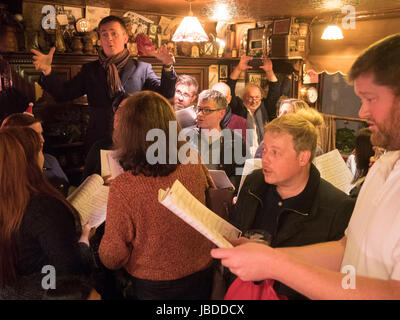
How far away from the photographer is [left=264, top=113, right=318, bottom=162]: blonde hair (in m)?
1.63

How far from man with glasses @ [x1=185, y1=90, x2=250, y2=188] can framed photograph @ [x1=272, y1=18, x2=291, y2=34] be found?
2970 millimetres

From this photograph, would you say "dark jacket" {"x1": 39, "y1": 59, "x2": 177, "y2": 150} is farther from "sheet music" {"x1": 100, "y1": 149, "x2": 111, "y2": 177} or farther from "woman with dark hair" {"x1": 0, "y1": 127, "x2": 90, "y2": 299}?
"woman with dark hair" {"x1": 0, "y1": 127, "x2": 90, "y2": 299}

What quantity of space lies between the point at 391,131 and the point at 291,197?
2.30 ft

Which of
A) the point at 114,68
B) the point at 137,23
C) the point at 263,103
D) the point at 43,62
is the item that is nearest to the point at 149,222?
the point at 114,68

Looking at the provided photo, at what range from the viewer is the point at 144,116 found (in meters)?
1.46

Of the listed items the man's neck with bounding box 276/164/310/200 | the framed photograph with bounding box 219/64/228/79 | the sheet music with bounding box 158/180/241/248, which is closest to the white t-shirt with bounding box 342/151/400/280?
the sheet music with bounding box 158/180/241/248

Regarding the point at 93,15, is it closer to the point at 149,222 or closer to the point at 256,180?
the point at 256,180

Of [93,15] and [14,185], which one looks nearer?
[14,185]

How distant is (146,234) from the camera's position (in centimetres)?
139

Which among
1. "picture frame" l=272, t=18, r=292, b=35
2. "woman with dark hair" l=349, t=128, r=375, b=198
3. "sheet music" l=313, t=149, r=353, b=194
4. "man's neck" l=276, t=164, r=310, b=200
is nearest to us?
"man's neck" l=276, t=164, r=310, b=200

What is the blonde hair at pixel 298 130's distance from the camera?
1635 mm

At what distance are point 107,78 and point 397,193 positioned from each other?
2.36m

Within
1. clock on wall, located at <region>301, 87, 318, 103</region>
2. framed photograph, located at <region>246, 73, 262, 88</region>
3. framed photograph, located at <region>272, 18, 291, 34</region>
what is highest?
framed photograph, located at <region>272, 18, 291, 34</region>
